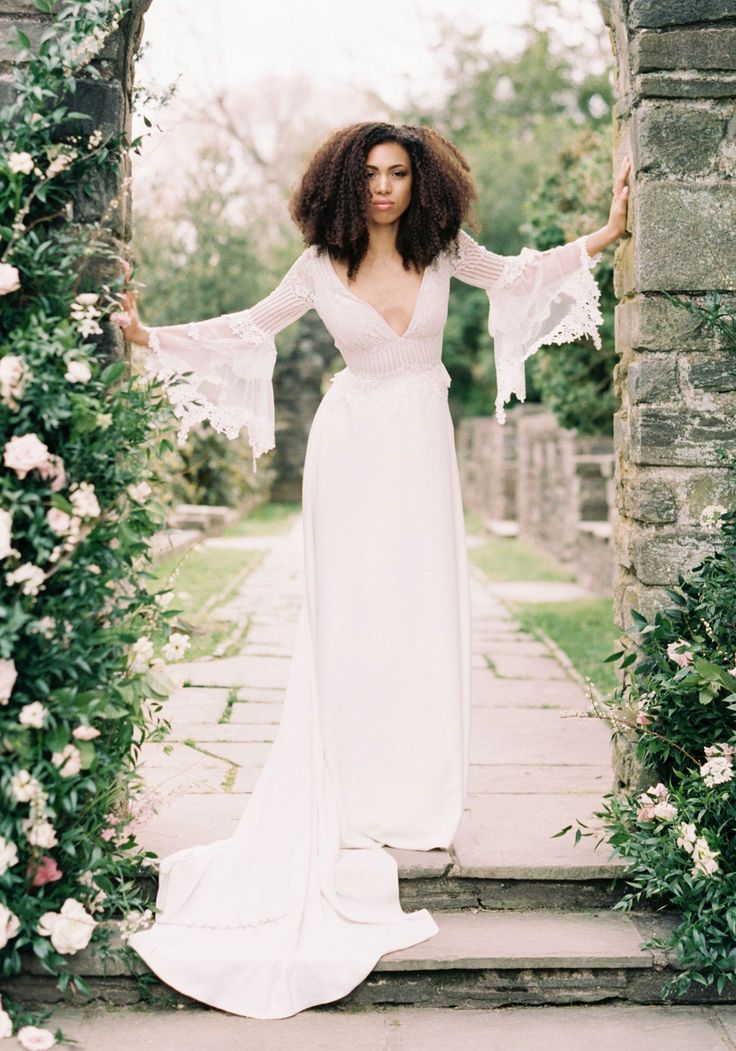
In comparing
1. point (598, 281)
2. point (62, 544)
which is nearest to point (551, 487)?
point (598, 281)

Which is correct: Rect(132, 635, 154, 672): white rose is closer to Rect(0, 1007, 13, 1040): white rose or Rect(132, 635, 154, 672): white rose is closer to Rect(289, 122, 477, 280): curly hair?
A: Rect(0, 1007, 13, 1040): white rose

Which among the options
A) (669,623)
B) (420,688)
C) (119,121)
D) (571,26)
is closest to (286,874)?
(420,688)

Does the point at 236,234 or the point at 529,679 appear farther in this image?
the point at 236,234

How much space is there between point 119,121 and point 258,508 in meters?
13.7

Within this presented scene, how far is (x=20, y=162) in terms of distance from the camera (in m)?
2.89

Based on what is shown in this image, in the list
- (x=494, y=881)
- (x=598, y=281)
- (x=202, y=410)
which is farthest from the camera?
(x=598, y=281)

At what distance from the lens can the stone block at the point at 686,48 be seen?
349 cm

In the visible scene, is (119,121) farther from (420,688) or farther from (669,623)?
(669,623)

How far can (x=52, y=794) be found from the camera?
2.88 m

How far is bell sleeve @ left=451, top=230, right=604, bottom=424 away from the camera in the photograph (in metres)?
3.66

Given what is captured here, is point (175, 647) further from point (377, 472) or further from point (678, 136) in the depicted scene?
point (678, 136)

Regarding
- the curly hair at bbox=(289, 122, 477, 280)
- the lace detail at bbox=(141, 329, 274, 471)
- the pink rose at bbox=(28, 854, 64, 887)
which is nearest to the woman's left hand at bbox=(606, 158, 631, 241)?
the curly hair at bbox=(289, 122, 477, 280)

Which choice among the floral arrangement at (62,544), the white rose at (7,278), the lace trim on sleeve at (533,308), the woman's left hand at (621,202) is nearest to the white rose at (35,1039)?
the floral arrangement at (62,544)

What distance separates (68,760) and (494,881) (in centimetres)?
129
